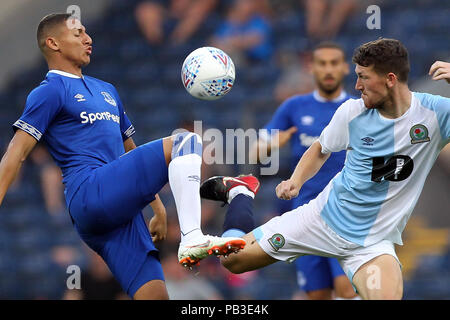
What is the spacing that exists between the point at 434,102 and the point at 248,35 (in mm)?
6025

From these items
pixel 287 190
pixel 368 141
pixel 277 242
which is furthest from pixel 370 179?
pixel 277 242

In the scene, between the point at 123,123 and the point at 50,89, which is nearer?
the point at 50,89

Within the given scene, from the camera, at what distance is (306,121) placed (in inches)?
259

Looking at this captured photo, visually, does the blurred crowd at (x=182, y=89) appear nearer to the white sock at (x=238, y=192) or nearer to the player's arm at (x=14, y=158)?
the white sock at (x=238, y=192)

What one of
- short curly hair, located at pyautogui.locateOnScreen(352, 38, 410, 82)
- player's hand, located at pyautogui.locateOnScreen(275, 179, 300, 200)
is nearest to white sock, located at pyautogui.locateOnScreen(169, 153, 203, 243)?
player's hand, located at pyautogui.locateOnScreen(275, 179, 300, 200)

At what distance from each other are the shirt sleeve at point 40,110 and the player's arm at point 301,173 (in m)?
1.49

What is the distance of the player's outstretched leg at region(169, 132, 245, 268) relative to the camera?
3.95m

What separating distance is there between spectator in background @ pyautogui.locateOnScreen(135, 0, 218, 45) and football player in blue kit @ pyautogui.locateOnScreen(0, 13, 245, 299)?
233 inches

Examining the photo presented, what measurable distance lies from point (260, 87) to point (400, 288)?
246 inches

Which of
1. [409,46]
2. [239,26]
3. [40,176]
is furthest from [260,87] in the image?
[40,176]

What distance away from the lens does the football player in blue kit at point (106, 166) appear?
13.7ft

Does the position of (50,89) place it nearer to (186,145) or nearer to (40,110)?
(40,110)

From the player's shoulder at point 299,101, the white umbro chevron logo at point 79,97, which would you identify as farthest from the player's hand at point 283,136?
the white umbro chevron logo at point 79,97

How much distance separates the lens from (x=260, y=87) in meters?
10.3
